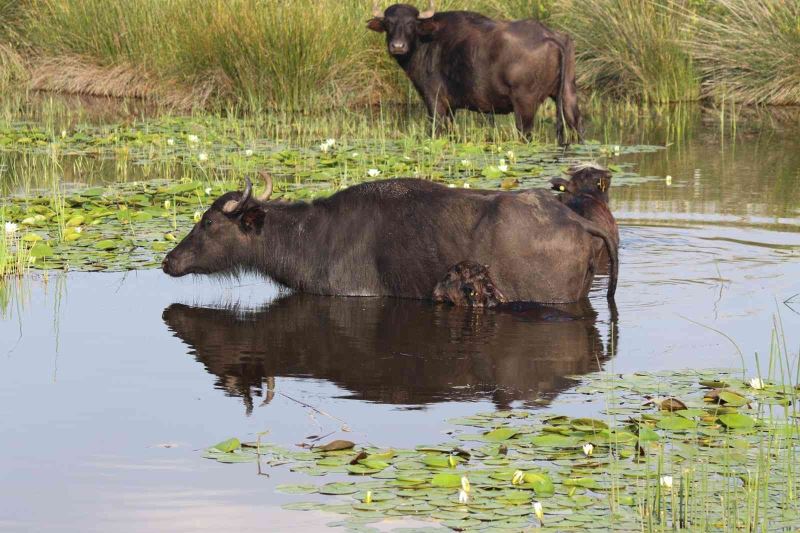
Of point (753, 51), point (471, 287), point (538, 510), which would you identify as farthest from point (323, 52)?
point (538, 510)

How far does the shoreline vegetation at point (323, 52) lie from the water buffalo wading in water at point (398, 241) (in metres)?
10.0

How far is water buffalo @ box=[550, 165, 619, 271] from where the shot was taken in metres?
11.1

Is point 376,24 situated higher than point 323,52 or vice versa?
point 376,24

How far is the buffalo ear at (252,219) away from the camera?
11055 millimetres

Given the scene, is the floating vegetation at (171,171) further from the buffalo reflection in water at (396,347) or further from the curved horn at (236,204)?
the buffalo reflection in water at (396,347)

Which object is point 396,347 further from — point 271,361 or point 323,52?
point 323,52

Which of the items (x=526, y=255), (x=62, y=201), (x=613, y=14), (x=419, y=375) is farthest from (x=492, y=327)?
(x=613, y=14)

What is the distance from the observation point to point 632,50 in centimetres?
2383

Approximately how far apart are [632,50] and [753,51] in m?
1.94

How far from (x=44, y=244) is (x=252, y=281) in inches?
66.9

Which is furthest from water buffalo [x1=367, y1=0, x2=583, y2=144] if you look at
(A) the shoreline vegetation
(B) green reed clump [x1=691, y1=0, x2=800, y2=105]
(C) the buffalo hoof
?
→ (C) the buffalo hoof

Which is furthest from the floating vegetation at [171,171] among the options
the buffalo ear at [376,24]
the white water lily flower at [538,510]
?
the white water lily flower at [538,510]

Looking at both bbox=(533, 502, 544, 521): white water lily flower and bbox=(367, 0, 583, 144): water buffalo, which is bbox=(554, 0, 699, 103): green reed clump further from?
bbox=(533, 502, 544, 521): white water lily flower

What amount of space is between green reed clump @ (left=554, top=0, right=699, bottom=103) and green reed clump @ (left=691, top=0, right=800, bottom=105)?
37 centimetres
